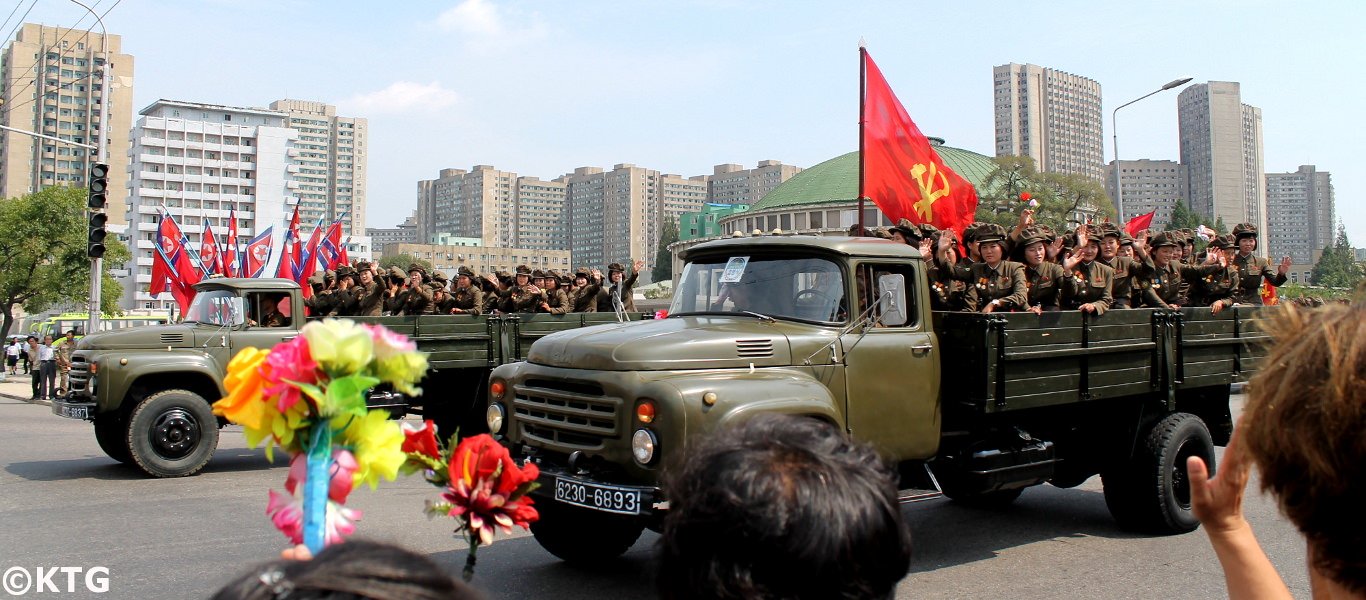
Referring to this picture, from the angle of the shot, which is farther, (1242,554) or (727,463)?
(1242,554)

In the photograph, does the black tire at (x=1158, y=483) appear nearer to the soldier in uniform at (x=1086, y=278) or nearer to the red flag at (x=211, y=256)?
the soldier in uniform at (x=1086, y=278)

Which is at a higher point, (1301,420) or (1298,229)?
(1298,229)

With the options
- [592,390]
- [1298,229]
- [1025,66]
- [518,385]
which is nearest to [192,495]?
[518,385]

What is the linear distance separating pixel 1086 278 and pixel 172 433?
8.73 m

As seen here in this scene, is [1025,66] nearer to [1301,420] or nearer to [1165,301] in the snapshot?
[1165,301]

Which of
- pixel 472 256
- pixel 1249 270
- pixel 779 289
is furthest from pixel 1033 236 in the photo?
pixel 472 256

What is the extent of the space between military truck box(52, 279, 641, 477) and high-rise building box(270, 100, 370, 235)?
16964 cm

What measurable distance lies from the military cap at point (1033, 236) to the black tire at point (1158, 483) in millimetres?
1690

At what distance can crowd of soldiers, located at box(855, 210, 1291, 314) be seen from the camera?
25.7ft

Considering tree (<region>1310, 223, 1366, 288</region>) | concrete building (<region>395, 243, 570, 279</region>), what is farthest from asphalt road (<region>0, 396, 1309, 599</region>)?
concrete building (<region>395, 243, 570, 279</region>)

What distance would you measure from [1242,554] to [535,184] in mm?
196102

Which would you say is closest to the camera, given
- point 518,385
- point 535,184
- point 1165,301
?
point 518,385

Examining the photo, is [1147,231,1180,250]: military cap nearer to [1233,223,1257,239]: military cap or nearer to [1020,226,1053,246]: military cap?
[1233,223,1257,239]: military cap

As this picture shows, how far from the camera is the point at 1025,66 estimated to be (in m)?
120
